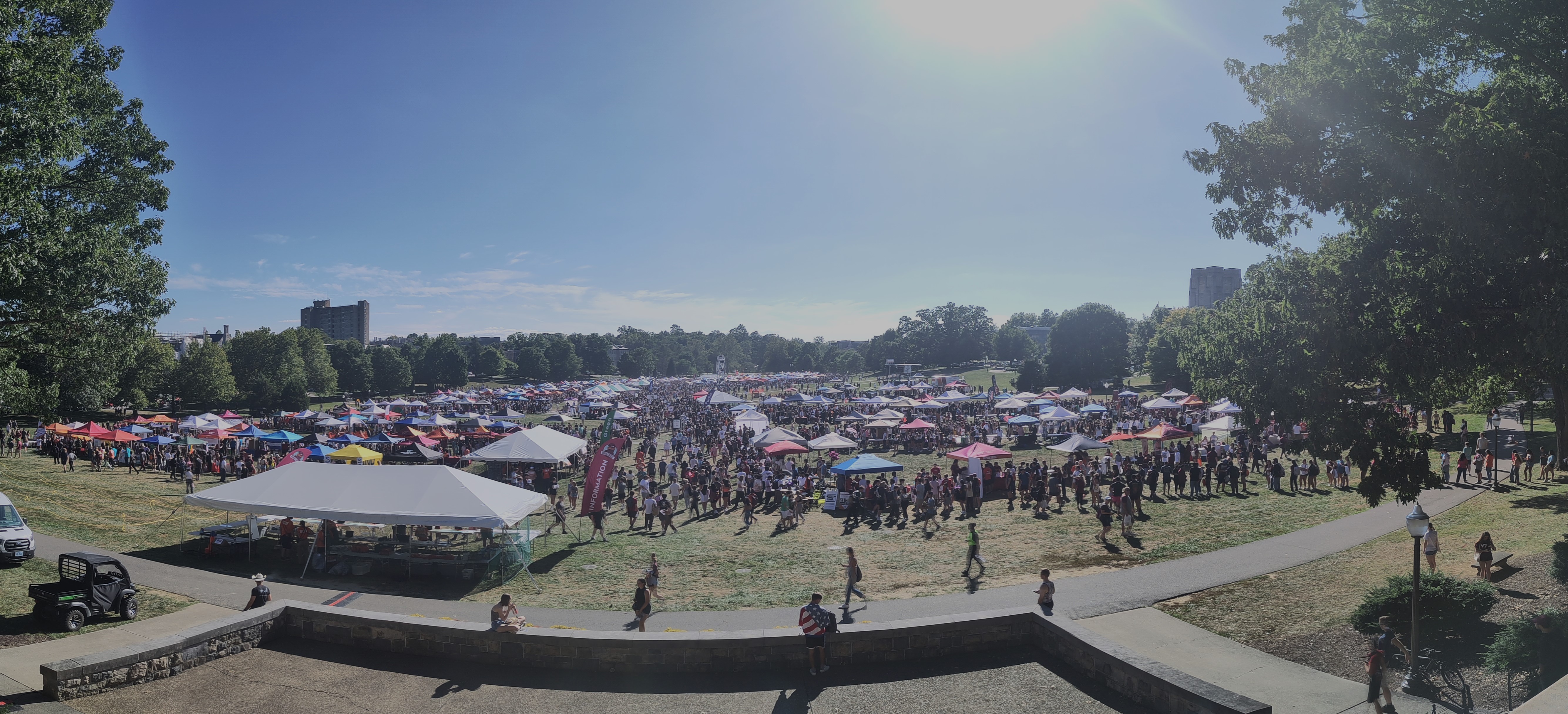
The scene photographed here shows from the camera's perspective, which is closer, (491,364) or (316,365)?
(316,365)

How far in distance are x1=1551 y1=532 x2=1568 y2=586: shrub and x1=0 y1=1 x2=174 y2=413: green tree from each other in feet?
76.4

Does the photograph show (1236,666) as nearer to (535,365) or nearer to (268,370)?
(268,370)

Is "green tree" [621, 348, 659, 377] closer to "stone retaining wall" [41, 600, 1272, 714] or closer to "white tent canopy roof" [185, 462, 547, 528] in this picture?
"white tent canopy roof" [185, 462, 547, 528]

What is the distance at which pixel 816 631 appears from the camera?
873cm

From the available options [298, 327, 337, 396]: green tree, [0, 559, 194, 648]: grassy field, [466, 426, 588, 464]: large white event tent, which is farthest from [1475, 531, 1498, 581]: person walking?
[298, 327, 337, 396]: green tree

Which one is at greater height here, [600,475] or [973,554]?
[600,475]

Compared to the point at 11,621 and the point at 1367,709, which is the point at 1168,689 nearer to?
the point at 1367,709

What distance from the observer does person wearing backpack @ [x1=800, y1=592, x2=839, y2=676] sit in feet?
28.6

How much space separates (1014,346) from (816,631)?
13443 cm

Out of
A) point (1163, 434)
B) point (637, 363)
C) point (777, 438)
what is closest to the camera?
point (1163, 434)

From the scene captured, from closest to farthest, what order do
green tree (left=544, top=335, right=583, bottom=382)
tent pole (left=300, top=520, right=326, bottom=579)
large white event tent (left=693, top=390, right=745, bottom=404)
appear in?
tent pole (left=300, top=520, right=326, bottom=579) < large white event tent (left=693, top=390, right=745, bottom=404) < green tree (left=544, top=335, right=583, bottom=382)

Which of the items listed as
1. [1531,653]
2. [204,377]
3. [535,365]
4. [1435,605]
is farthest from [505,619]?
[535,365]

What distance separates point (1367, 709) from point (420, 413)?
54.8 metres

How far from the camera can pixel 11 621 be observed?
11.0 meters
